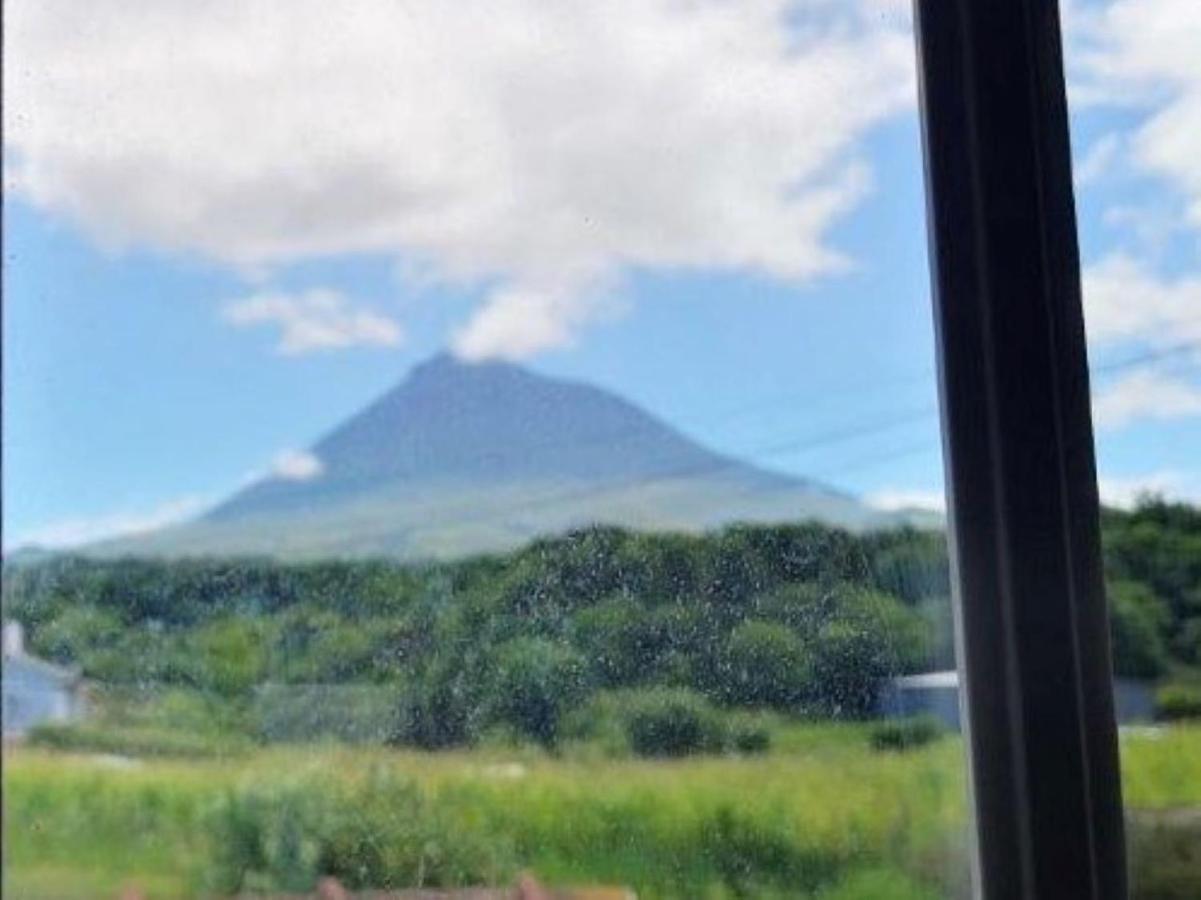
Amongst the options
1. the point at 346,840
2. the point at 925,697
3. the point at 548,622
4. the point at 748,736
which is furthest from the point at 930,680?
the point at 346,840

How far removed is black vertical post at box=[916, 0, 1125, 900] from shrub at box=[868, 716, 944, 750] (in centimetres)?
2

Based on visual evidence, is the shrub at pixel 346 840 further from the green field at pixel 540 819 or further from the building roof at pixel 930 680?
the building roof at pixel 930 680

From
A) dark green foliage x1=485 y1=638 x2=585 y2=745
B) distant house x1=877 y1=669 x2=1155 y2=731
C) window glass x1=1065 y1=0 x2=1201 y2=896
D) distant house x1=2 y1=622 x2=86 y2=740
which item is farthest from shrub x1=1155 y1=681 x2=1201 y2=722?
distant house x1=2 y1=622 x2=86 y2=740

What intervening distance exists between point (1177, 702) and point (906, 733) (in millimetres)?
174

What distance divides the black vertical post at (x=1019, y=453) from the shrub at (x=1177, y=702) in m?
0.05

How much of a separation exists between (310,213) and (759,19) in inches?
11.4

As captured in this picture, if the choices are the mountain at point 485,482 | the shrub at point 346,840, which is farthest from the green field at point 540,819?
the mountain at point 485,482

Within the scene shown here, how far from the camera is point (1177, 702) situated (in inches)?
38.1

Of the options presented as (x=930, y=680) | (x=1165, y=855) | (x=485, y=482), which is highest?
(x=485, y=482)

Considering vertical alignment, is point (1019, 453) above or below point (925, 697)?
above

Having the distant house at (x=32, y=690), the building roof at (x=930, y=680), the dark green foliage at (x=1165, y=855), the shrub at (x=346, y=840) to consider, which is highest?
the distant house at (x=32, y=690)

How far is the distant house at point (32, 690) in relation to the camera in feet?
2.72

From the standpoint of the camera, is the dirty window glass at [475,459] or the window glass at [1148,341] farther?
the window glass at [1148,341]

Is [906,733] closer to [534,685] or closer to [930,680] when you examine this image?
[930,680]
